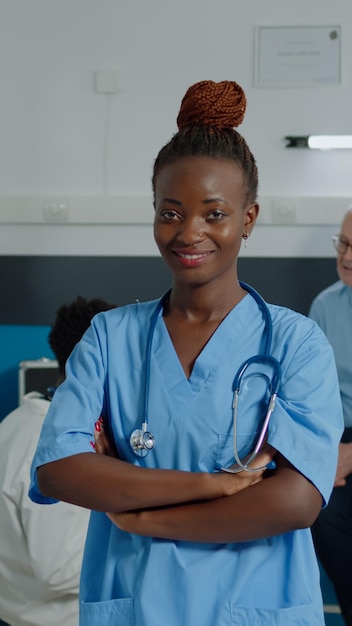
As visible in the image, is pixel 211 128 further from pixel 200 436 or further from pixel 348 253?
pixel 348 253

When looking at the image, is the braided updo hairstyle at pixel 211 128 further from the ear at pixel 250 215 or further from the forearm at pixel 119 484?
the forearm at pixel 119 484

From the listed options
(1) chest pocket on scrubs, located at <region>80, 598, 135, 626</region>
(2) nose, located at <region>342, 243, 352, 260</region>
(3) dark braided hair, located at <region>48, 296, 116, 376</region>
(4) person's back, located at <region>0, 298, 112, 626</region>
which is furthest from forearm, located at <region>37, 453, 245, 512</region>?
(2) nose, located at <region>342, 243, 352, 260</region>

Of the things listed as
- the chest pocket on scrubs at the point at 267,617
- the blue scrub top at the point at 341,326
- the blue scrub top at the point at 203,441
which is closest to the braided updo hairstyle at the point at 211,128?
the blue scrub top at the point at 203,441

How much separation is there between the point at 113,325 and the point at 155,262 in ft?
6.17

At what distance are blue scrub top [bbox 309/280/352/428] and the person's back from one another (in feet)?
3.26

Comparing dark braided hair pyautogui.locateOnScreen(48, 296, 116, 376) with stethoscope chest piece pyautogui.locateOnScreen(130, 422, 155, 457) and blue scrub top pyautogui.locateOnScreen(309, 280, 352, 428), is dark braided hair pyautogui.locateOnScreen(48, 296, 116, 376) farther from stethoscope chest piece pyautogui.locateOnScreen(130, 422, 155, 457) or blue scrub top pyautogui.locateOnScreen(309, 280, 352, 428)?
stethoscope chest piece pyautogui.locateOnScreen(130, 422, 155, 457)

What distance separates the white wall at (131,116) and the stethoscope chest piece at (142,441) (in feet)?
6.60

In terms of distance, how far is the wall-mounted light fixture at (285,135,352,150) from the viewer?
10.2 ft

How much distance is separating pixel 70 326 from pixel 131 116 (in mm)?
1240

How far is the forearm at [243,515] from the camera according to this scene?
117cm

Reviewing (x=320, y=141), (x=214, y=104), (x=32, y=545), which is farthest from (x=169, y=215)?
(x=320, y=141)

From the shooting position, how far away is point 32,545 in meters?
1.95

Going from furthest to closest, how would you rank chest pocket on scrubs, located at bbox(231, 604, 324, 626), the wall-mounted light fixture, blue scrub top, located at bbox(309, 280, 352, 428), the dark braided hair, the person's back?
1. the wall-mounted light fixture
2. blue scrub top, located at bbox(309, 280, 352, 428)
3. the dark braided hair
4. the person's back
5. chest pocket on scrubs, located at bbox(231, 604, 324, 626)

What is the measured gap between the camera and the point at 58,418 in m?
1.25
